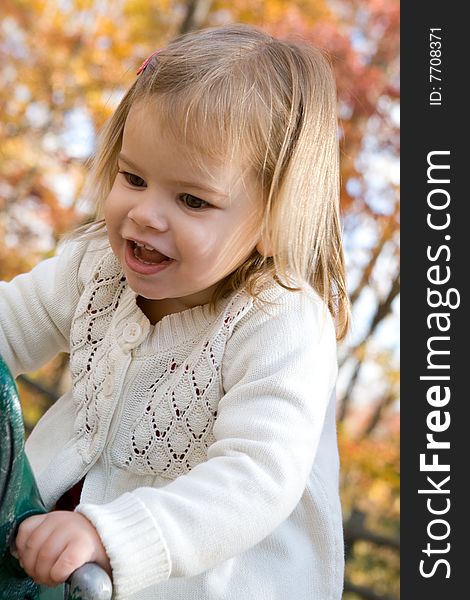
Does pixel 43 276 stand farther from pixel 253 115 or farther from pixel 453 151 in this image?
pixel 453 151

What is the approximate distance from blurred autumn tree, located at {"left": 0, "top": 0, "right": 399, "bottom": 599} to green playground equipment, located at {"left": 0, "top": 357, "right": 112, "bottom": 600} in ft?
13.3

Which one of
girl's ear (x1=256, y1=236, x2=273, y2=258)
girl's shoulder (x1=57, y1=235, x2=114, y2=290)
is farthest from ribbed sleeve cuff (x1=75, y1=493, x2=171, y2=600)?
girl's shoulder (x1=57, y1=235, x2=114, y2=290)

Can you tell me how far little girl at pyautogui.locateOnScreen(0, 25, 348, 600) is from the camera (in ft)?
4.68

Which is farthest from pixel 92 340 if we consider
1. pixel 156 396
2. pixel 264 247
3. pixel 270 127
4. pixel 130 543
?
pixel 130 543

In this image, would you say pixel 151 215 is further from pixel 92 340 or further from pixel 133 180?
pixel 92 340

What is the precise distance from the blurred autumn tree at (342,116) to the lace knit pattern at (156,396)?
3.43 m

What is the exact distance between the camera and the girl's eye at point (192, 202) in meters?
1.52

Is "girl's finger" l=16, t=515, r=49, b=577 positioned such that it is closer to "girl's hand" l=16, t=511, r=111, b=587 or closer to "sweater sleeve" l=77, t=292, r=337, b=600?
"girl's hand" l=16, t=511, r=111, b=587

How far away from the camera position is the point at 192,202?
153 cm

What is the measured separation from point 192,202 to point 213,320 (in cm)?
26

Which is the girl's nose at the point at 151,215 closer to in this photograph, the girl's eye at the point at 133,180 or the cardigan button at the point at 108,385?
the girl's eye at the point at 133,180

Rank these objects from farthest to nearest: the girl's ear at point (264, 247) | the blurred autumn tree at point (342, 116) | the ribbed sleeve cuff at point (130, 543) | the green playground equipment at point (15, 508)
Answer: the blurred autumn tree at point (342, 116), the girl's ear at point (264, 247), the ribbed sleeve cuff at point (130, 543), the green playground equipment at point (15, 508)

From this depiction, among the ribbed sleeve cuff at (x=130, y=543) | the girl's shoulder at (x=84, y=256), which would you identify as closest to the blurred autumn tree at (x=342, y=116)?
the girl's shoulder at (x=84, y=256)

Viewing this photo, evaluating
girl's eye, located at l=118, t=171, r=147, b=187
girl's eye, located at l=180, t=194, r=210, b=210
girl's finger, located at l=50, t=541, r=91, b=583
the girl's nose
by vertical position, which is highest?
girl's eye, located at l=118, t=171, r=147, b=187
